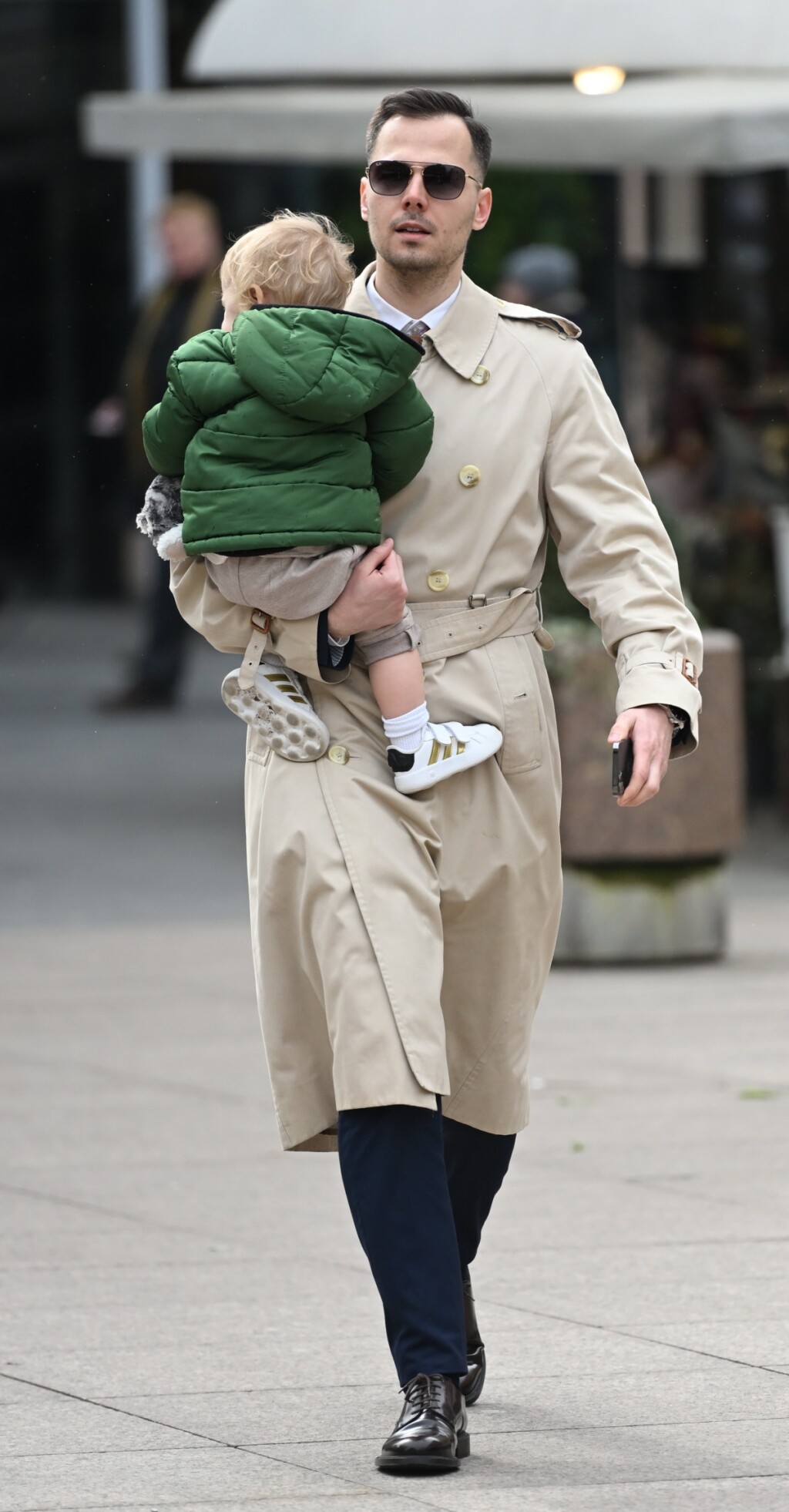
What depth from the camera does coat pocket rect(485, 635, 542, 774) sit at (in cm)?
404

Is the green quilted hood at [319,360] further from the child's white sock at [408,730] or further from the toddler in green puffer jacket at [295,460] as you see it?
the child's white sock at [408,730]

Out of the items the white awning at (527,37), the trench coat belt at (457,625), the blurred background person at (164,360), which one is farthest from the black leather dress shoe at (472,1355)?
the blurred background person at (164,360)

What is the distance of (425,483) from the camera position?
402 centimetres

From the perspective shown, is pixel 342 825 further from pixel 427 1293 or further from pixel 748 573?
pixel 748 573

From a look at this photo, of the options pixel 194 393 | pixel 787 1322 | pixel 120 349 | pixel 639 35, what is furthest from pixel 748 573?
pixel 120 349

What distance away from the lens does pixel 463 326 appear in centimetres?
410

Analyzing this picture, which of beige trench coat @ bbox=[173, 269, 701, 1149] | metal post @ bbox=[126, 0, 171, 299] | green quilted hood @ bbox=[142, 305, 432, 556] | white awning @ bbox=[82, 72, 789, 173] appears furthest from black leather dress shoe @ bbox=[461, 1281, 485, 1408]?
metal post @ bbox=[126, 0, 171, 299]

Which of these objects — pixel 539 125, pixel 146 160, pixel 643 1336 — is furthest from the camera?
pixel 146 160

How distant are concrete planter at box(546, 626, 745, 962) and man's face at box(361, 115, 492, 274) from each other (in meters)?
4.08

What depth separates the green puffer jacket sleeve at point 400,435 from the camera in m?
3.87

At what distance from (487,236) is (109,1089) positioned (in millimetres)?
11766

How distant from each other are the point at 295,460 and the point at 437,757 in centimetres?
48

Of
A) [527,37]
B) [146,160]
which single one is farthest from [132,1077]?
[146,160]

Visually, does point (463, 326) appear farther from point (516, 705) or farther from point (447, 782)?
point (447, 782)
